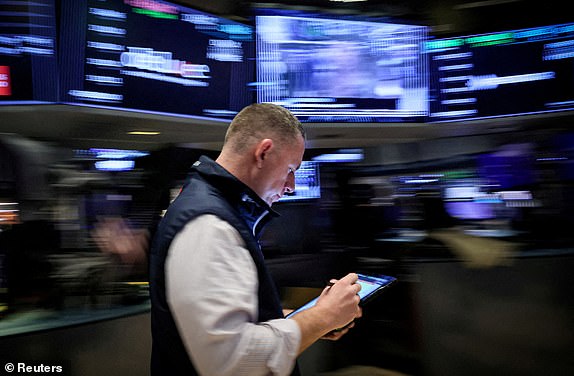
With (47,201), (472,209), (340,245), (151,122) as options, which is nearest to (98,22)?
(151,122)

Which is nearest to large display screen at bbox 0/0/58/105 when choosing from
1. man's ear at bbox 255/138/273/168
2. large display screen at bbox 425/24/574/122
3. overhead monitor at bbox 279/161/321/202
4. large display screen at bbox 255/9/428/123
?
large display screen at bbox 255/9/428/123

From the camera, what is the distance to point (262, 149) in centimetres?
131

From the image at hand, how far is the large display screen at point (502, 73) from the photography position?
8.89 feet

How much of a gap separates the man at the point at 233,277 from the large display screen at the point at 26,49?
1.19m

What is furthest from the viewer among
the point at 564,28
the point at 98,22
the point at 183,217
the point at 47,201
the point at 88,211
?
the point at 564,28

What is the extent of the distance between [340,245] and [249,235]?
231 cm

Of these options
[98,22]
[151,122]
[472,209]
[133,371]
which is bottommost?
[133,371]

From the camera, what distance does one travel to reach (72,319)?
239cm

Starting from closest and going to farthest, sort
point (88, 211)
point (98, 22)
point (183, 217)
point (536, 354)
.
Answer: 1. point (183, 217)
2. point (98, 22)
3. point (88, 211)
4. point (536, 354)

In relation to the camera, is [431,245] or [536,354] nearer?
[536,354]

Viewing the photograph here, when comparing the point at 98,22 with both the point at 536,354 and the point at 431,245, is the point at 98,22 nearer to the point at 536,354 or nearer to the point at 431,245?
the point at 431,245

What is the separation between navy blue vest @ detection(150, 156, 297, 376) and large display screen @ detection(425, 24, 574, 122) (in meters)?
1.97

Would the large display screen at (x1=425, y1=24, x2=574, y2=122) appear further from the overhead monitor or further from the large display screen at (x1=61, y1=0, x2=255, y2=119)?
the large display screen at (x1=61, y1=0, x2=255, y2=119)

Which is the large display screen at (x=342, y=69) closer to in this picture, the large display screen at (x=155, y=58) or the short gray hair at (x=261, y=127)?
the large display screen at (x=155, y=58)
